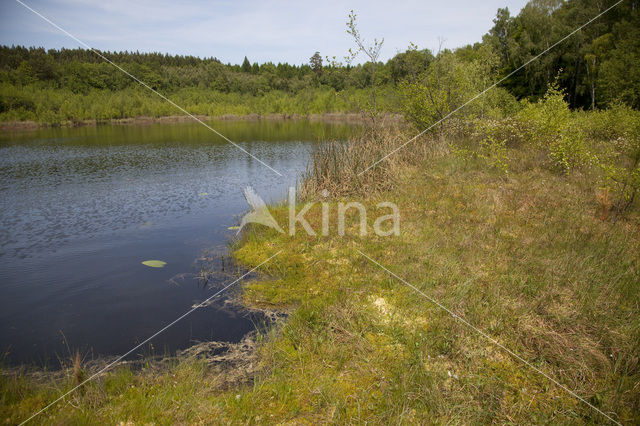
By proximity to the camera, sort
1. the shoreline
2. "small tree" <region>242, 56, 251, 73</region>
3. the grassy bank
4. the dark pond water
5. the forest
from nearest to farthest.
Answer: the grassy bank, the dark pond water, the forest, the shoreline, "small tree" <region>242, 56, 251, 73</region>

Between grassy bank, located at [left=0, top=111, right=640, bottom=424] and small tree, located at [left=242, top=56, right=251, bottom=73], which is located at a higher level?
small tree, located at [left=242, top=56, right=251, bottom=73]

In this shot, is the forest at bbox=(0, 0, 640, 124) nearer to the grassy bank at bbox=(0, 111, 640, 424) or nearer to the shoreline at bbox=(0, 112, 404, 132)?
the shoreline at bbox=(0, 112, 404, 132)

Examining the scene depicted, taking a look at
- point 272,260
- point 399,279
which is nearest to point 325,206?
point 272,260

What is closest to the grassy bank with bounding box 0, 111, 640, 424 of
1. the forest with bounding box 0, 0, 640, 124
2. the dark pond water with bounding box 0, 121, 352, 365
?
the dark pond water with bounding box 0, 121, 352, 365

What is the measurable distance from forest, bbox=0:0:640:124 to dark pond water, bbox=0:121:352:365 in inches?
177

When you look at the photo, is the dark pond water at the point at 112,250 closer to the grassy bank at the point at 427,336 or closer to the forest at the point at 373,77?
the grassy bank at the point at 427,336

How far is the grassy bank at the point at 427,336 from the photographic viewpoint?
10.6 ft

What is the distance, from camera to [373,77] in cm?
1188

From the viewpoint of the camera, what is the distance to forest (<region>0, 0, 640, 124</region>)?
1408 cm

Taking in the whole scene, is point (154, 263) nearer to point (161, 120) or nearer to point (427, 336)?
point (427, 336)

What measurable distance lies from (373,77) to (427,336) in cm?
993

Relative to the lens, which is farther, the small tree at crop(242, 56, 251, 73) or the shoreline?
the small tree at crop(242, 56, 251, 73)

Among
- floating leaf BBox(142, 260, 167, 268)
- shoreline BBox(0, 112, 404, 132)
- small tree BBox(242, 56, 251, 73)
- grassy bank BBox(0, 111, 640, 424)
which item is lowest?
floating leaf BBox(142, 260, 167, 268)

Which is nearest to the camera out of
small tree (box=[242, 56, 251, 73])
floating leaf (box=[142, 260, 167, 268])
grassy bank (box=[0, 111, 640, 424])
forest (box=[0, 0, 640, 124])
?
grassy bank (box=[0, 111, 640, 424])
